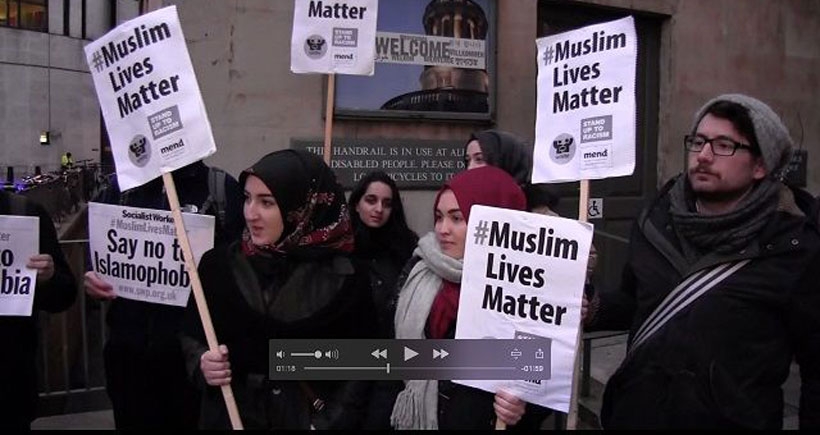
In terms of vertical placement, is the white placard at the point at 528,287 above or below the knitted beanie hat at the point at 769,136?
below

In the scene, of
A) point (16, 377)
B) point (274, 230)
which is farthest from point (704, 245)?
point (16, 377)

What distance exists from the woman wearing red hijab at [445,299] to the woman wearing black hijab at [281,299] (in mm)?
180

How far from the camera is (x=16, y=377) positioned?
269 centimetres

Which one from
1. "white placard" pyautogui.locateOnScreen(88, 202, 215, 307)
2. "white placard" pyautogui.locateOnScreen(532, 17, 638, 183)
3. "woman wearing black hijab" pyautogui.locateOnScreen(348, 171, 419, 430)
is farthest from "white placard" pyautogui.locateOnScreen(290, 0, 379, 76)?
"white placard" pyautogui.locateOnScreen(532, 17, 638, 183)

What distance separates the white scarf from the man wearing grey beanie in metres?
0.64

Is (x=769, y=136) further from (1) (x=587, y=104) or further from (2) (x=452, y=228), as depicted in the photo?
(2) (x=452, y=228)

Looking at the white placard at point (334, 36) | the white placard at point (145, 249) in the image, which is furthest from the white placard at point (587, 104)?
the white placard at point (334, 36)

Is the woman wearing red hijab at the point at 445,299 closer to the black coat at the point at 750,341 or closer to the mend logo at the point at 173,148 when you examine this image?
the black coat at the point at 750,341

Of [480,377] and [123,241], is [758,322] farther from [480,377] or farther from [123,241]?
[123,241]

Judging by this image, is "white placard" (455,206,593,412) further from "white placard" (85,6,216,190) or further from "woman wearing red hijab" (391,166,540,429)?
"white placard" (85,6,216,190)

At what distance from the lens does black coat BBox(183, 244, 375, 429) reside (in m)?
2.41

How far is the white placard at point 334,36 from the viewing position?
4.23 meters

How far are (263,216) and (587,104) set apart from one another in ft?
4.01

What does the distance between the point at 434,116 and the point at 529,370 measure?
4415 mm
